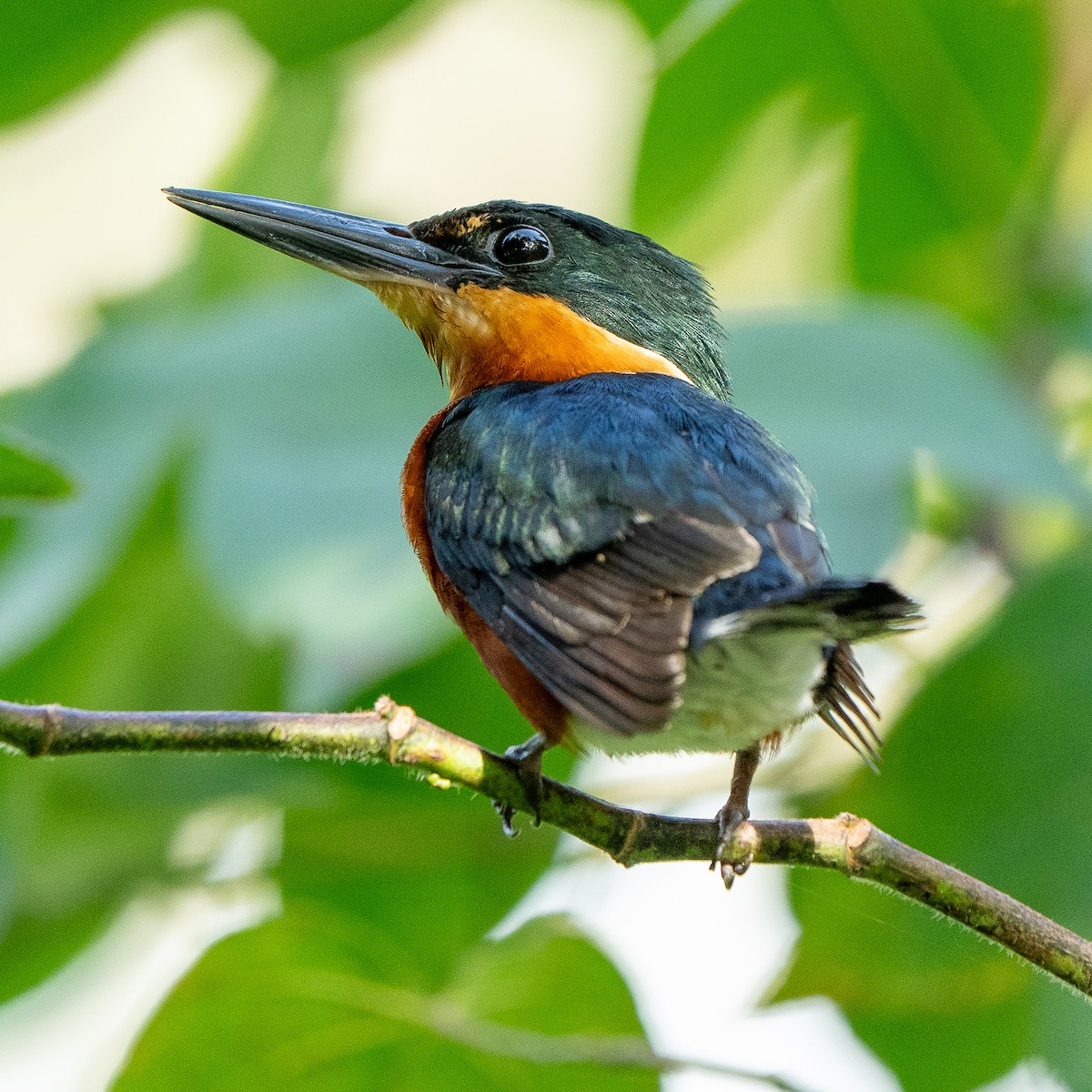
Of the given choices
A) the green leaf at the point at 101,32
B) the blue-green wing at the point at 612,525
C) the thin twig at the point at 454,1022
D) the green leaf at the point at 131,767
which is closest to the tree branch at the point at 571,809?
the blue-green wing at the point at 612,525

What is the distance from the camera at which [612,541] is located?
291 cm

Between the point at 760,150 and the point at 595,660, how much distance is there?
2.79 m

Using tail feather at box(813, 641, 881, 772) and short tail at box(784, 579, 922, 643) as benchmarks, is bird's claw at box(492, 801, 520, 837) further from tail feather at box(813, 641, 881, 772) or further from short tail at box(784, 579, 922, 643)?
short tail at box(784, 579, 922, 643)

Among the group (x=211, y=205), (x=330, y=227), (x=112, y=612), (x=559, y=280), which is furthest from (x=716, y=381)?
(x=112, y=612)

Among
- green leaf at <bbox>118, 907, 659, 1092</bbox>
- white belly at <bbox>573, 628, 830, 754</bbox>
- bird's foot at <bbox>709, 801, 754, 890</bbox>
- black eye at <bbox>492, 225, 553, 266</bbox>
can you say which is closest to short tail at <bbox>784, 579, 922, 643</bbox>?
white belly at <bbox>573, 628, 830, 754</bbox>

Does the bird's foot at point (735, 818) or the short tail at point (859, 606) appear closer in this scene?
the short tail at point (859, 606)

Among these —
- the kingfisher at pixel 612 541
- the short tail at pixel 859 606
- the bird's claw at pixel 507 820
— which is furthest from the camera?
the bird's claw at pixel 507 820

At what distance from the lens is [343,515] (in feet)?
11.9

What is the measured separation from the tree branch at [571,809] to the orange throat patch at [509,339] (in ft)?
4.39

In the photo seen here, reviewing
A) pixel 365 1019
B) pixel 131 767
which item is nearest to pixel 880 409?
pixel 365 1019

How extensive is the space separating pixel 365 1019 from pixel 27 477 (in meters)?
1.86

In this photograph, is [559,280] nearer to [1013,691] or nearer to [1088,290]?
[1013,691]

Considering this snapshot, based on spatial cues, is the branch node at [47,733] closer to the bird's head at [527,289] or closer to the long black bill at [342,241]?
the long black bill at [342,241]

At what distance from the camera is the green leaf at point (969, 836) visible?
146 inches
